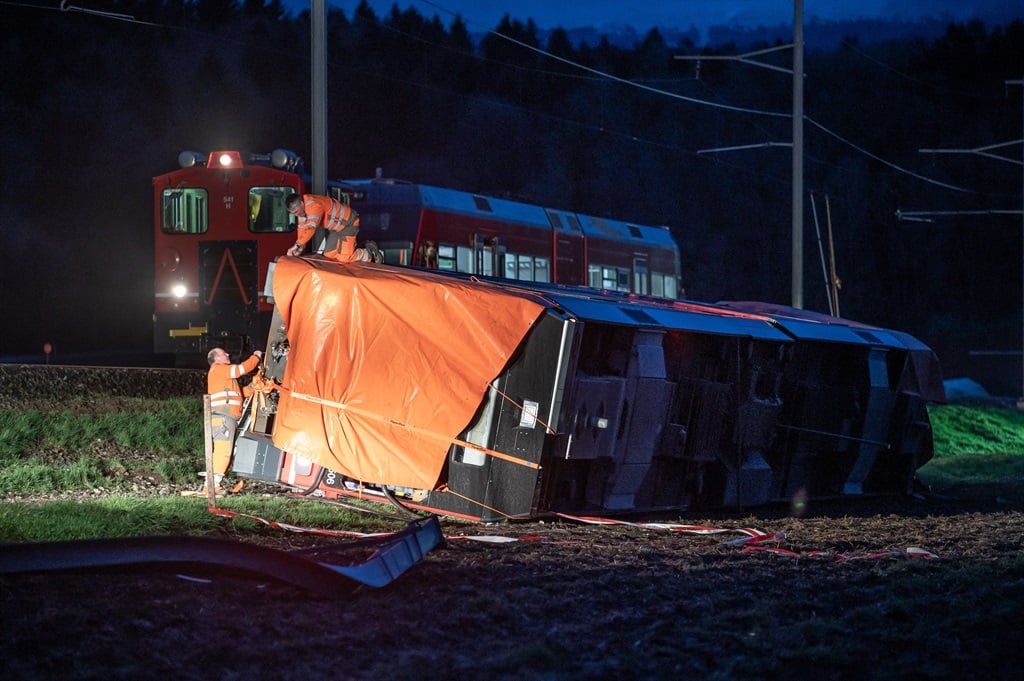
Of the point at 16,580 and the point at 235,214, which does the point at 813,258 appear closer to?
the point at 235,214

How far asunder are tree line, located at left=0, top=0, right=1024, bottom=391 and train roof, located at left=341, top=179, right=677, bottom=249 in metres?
3.63

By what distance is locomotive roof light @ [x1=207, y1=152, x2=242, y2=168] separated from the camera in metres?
20.5

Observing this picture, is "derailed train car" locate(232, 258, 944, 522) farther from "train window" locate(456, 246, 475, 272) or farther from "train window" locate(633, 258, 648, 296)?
"train window" locate(633, 258, 648, 296)

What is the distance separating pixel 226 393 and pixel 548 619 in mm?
5877

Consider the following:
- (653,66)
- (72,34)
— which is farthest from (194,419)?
(653,66)

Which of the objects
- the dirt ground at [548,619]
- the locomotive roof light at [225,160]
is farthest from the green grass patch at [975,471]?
the locomotive roof light at [225,160]

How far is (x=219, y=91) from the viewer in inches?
2053

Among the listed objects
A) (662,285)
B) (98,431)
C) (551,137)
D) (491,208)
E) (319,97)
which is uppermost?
(551,137)

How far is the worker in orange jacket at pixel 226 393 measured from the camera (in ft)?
39.4

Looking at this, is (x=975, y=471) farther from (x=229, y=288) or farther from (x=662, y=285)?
(x=229, y=288)

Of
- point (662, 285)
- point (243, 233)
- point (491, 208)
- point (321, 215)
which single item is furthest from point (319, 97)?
point (662, 285)

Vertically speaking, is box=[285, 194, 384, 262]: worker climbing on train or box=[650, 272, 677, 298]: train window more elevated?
box=[285, 194, 384, 262]: worker climbing on train

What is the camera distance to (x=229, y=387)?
1212cm

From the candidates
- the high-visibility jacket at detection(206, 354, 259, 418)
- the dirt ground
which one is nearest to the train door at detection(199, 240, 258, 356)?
the high-visibility jacket at detection(206, 354, 259, 418)
